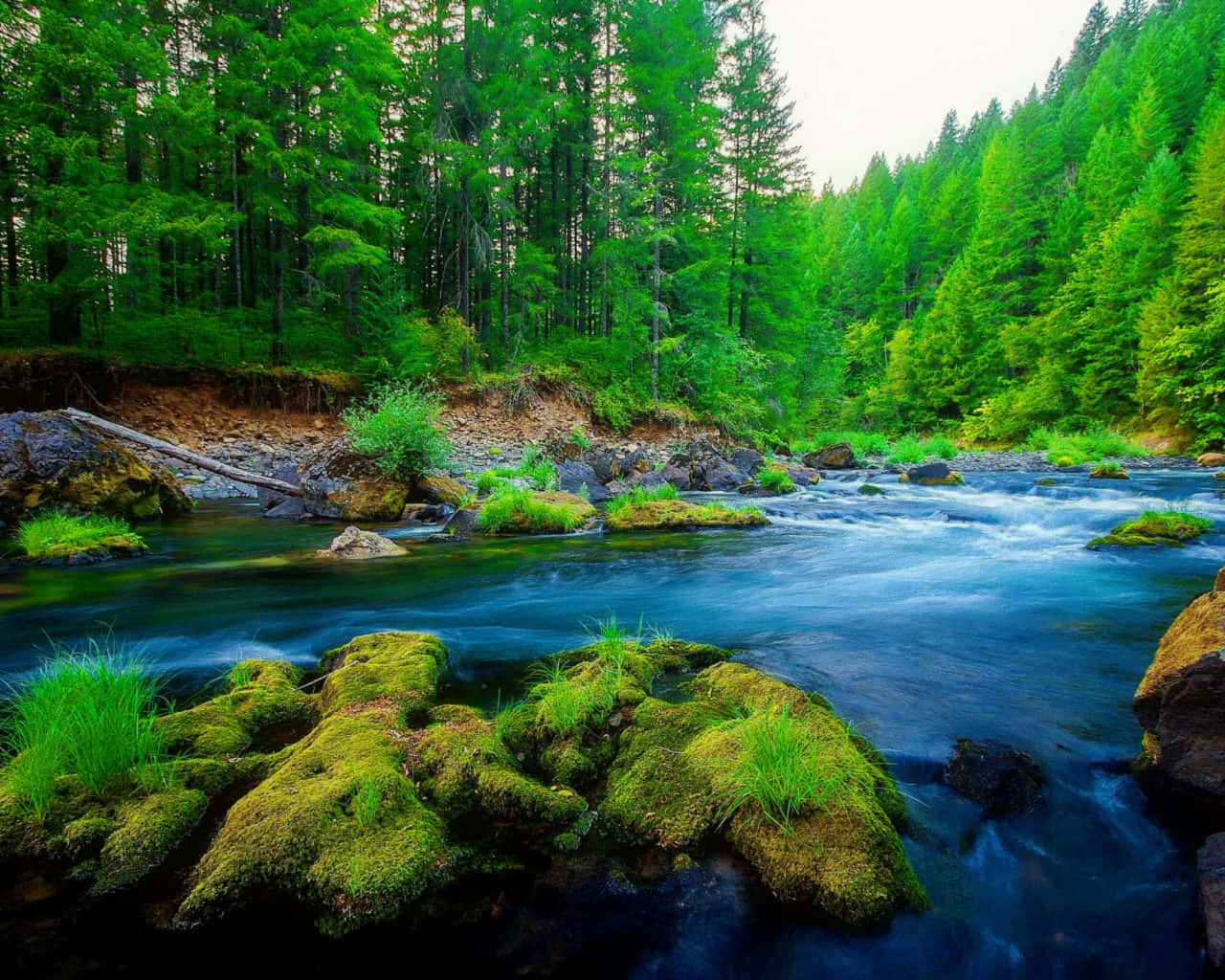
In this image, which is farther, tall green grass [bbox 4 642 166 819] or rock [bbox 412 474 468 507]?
rock [bbox 412 474 468 507]

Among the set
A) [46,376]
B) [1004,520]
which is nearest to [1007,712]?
[1004,520]

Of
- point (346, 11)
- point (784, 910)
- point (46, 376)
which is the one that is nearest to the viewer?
point (784, 910)

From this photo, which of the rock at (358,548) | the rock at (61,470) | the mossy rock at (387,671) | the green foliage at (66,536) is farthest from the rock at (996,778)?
the rock at (61,470)

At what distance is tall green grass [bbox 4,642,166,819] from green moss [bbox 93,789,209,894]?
0.49ft

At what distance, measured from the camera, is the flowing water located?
1847 mm

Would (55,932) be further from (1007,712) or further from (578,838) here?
(1007,712)

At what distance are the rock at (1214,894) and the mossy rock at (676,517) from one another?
316 inches

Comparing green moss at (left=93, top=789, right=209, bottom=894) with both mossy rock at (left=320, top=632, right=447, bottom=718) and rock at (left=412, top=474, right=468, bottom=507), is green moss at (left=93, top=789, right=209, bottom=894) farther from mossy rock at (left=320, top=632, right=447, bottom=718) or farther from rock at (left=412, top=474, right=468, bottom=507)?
rock at (left=412, top=474, right=468, bottom=507)

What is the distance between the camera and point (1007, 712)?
3.29m

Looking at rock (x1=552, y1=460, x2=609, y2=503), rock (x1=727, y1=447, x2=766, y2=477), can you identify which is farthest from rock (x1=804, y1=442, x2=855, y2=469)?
rock (x1=552, y1=460, x2=609, y2=503)

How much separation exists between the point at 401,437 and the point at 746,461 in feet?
36.6

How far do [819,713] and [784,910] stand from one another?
3.40 feet

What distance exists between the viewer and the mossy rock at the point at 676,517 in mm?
9961

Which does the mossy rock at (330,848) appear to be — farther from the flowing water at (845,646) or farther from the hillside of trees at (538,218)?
the hillside of trees at (538,218)
